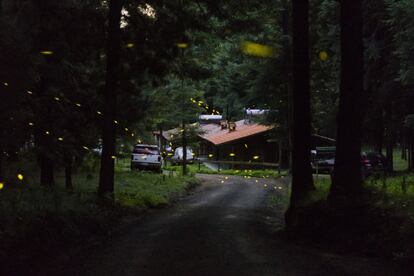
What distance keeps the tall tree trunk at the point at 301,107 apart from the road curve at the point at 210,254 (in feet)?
4.87

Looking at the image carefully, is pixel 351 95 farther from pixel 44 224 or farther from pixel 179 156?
pixel 179 156

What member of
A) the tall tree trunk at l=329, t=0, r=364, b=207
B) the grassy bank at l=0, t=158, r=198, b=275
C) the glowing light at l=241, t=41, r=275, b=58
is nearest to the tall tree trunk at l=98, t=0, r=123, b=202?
the grassy bank at l=0, t=158, r=198, b=275

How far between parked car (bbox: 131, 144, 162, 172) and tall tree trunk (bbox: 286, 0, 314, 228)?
986 inches

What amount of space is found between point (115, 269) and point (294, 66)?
8.57 meters

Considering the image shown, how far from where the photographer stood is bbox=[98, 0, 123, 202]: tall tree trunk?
Result: 16875 millimetres

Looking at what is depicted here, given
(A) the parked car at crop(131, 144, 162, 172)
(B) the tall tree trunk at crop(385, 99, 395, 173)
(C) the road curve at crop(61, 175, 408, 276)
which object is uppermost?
(B) the tall tree trunk at crop(385, 99, 395, 173)

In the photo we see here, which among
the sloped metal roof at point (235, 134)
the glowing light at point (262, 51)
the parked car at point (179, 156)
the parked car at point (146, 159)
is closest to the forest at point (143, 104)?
the glowing light at point (262, 51)

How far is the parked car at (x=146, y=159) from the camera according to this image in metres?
39.1

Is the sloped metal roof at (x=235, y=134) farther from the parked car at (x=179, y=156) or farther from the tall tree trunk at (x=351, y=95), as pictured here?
the tall tree trunk at (x=351, y=95)

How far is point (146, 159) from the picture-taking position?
39.1 metres

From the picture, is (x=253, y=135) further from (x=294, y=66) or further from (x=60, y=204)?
(x=60, y=204)

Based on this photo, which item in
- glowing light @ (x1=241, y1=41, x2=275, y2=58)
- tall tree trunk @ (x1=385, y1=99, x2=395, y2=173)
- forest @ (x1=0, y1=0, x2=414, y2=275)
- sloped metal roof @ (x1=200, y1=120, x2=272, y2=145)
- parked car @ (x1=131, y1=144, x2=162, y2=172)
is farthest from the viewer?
sloped metal roof @ (x1=200, y1=120, x2=272, y2=145)

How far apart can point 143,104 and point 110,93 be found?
17.2 ft

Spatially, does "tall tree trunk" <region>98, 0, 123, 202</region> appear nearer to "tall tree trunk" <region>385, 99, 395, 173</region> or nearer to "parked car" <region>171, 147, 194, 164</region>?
"tall tree trunk" <region>385, 99, 395, 173</region>
